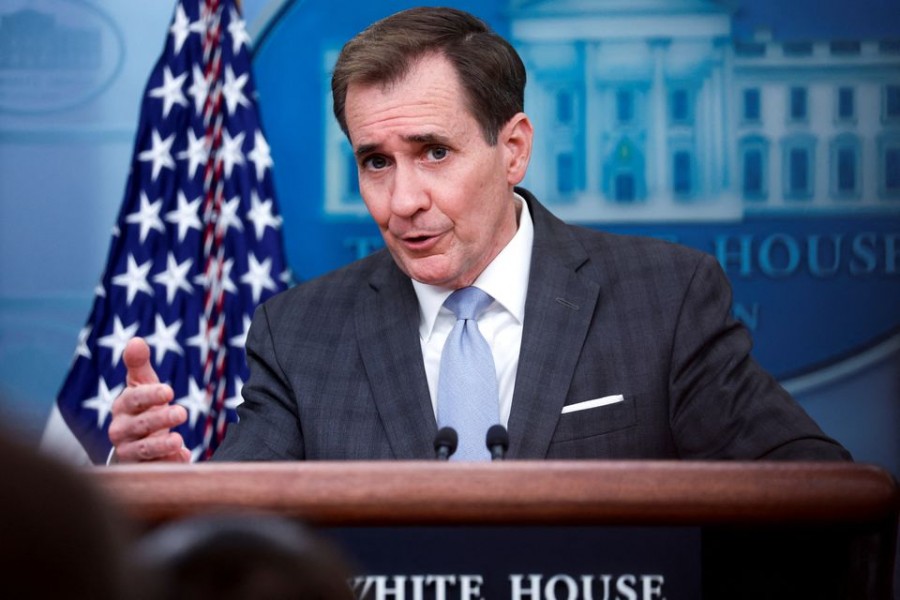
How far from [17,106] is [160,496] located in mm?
2615

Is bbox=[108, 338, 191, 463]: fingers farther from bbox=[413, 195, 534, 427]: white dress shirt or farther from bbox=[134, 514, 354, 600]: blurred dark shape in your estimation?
bbox=[134, 514, 354, 600]: blurred dark shape

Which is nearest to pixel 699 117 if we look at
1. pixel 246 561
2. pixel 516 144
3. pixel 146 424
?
pixel 516 144

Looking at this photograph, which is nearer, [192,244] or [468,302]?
[468,302]

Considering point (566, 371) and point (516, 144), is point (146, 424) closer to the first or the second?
point (566, 371)

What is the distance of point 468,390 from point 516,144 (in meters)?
0.60

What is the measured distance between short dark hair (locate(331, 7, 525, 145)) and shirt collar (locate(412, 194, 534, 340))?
23cm

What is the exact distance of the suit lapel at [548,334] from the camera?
6.83 feet

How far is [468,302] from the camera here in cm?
227

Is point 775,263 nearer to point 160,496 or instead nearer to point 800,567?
point 800,567

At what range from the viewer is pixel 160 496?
46.4 inches

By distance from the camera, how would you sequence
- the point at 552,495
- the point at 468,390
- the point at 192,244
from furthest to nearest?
the point at 192,244 < the point at 468,390 < the point at 552,495

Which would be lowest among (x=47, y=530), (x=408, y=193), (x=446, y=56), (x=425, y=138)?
(x=47, y=530)

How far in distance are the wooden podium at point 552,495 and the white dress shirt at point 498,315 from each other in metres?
1.03

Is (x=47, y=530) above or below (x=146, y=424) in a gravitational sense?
above
